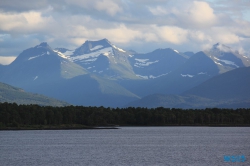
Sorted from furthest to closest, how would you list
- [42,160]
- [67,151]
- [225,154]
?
[67,151]
[225,154]
[42,160]

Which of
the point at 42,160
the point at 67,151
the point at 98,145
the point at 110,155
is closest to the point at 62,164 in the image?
the point at 42,160

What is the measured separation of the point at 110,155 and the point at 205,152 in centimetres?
2013

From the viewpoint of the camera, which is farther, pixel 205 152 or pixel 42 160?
pixel 205 152

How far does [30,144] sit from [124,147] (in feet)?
84.3

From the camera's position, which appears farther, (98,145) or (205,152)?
(98,145)

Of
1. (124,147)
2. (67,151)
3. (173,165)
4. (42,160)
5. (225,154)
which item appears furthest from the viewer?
(124,147)

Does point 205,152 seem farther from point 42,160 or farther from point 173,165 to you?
point 42,160

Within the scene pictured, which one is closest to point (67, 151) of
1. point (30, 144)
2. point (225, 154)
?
point (30, 144)

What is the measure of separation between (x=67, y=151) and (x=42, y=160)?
64.4ft

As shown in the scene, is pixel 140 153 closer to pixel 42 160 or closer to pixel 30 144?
pixel 42 160

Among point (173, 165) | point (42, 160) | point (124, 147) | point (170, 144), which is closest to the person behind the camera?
point (173, 165)

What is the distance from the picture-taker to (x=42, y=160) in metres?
112

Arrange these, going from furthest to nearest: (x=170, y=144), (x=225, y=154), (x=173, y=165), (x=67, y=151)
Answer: (x=170, y=144) → (x=67, y=151) → (x=225, y=154) → (x=173, y=165)

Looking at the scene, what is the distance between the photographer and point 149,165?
103m
